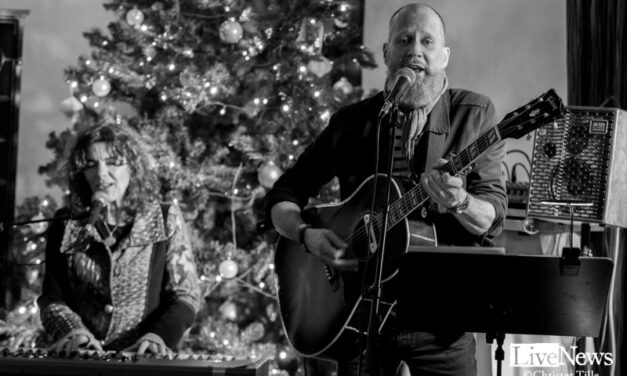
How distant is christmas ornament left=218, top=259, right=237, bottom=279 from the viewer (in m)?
4.69

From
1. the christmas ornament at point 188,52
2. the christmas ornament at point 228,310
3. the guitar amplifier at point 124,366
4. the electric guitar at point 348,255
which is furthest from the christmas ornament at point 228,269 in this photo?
the guitar amplifier at point 124,366

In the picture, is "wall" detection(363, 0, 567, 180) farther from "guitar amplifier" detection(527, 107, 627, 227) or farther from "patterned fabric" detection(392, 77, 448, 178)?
"patterned fabric" detection(392, 77, 448, 178)

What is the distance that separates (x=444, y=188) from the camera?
2354 millimetres

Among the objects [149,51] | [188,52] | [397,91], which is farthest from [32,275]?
[397,91]

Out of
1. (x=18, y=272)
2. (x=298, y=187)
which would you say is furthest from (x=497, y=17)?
(x=18, y=272)

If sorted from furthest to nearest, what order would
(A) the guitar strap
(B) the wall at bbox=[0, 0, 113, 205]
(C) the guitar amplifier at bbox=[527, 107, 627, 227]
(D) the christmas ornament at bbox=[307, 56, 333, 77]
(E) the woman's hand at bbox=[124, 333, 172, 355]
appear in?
(B) the wall at bbox=[0, 0, 113, 205] < (D) the christmas ornament at bbox=[307, 56, 333, 77] < (C) the guitar amplifier at bbox=[527, 107, 627, 227] < (E) the woman's hand at bbox=[124, 333, 172, 355] < (A) the guitar strap

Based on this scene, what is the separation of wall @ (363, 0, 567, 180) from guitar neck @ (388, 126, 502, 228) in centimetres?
229

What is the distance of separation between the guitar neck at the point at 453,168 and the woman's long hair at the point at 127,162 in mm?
1306

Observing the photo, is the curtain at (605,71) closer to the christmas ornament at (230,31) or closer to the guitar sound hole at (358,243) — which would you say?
the guitar sound hole at (358,243)

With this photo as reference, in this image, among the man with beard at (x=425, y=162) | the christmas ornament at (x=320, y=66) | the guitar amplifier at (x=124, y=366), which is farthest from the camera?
the christmas ornament at (x=320, y=66)

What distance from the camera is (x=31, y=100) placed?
566 centimetres

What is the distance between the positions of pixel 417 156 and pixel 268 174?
212cm

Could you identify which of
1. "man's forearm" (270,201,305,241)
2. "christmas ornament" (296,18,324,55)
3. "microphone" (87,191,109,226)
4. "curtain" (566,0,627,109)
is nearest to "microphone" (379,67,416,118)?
"man's forearm" (270,201,305,241)

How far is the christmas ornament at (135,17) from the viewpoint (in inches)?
199
